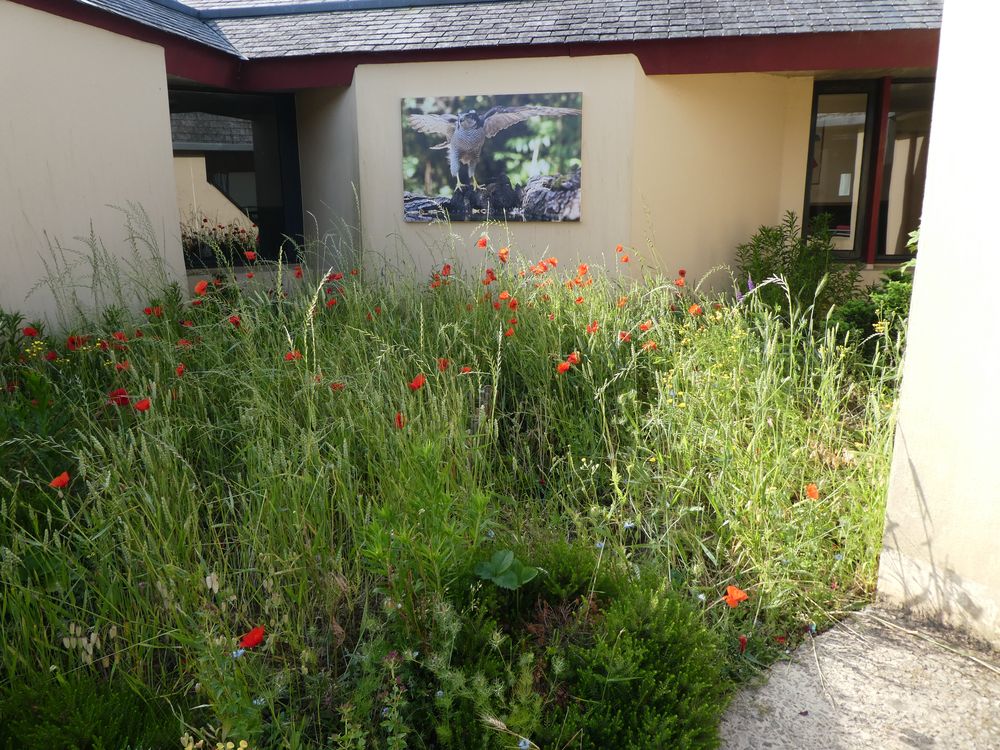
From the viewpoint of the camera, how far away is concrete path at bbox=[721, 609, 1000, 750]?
2.29m

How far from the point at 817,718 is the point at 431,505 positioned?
1.34m

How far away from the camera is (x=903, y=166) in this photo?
977 centimetres

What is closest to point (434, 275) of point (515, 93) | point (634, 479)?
point (634, 479)

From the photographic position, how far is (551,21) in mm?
7988

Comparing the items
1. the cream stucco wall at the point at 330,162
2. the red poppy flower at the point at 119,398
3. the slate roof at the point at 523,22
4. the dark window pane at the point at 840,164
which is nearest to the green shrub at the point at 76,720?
the red poppy flower at the point at 119,398

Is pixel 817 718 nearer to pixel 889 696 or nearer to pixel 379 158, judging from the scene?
pixel 889 696

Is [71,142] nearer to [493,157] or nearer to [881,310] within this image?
[493,157]

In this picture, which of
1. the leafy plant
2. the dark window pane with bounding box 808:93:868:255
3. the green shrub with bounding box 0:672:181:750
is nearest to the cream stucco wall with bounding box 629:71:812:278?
the dark window pane with bounding box 808:93:868:255

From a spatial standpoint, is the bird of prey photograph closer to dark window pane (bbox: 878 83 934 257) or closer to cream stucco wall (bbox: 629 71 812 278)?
cream stucco wall (bbox: 629 71 812 278)

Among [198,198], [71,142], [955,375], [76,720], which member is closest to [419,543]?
[76,720]

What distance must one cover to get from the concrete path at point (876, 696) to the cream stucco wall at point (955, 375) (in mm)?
172

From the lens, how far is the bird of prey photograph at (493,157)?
25.9 ft

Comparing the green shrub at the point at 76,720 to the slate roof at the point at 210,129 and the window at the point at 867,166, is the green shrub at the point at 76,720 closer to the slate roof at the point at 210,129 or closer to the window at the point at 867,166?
the slate roof at the point at 210,129

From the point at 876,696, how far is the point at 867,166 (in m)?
8.61
